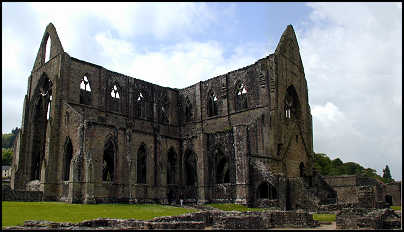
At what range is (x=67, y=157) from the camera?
32.1 m

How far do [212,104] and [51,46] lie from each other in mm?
16416

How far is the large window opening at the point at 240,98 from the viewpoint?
126 ft

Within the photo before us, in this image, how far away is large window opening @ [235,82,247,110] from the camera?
1511 inches

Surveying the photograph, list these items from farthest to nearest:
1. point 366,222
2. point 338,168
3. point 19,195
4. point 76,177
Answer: point 338,168 < point 76,177 < point 19,195 < point 366,222

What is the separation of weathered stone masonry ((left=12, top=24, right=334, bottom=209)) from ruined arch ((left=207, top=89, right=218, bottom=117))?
10cm

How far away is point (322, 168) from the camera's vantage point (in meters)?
76.8

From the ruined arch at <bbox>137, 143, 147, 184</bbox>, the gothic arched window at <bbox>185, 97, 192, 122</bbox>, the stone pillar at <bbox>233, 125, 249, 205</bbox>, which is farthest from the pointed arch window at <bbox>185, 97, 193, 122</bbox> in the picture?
the stone pillar at <bbox>233, 125, 249, 205</bbox>

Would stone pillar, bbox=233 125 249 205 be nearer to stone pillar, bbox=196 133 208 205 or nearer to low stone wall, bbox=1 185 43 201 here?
stone pillar, bbox=196 133 208 205

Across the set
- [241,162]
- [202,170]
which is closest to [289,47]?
[241,162]

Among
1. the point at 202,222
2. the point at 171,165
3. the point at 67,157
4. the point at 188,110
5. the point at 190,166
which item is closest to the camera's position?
the point at 202,222

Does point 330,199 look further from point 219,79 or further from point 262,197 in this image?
point 219,79

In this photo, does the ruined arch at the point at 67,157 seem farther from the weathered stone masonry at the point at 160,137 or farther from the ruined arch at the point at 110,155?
the ruined arch at the point at 110,155

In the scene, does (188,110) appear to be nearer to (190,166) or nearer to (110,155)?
(190,166)

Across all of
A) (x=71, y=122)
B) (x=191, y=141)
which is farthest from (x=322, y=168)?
(x=71, y=122)
